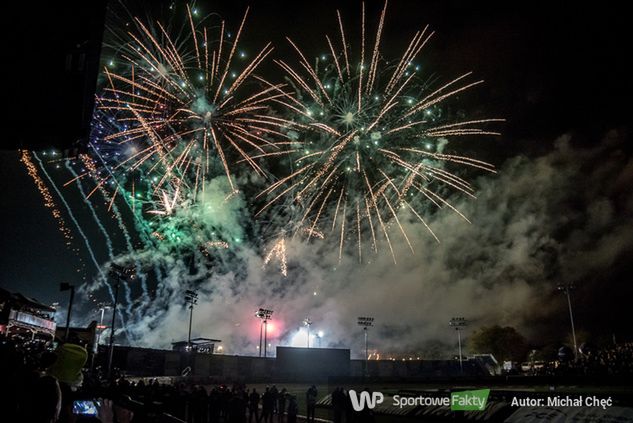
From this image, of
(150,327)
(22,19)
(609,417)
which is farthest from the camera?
(150,327)

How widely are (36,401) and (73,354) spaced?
4.45ft

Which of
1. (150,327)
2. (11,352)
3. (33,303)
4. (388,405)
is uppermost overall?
(150,327)

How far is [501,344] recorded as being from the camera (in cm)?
9300

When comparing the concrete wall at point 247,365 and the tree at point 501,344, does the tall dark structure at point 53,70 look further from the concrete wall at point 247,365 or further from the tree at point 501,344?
the tree at point 501,344

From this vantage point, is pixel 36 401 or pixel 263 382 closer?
pixel 36 401

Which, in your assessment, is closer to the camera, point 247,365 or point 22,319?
point 22,319

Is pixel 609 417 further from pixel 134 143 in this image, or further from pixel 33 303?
pixel 33 303

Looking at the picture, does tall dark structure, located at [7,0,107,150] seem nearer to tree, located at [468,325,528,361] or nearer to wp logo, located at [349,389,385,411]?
wp logo, located at [349,389,385,411]

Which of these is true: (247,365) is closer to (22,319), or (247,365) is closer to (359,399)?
(22,319)

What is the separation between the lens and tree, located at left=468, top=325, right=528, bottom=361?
9231 centimetres

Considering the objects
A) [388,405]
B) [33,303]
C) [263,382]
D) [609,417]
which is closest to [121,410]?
[609,417]

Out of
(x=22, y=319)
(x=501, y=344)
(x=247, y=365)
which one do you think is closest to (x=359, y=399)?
(x=22, y=319)

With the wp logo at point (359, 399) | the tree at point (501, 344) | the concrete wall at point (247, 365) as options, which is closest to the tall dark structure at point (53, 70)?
the wp logo at point (359, 399)

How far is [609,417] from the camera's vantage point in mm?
9906
